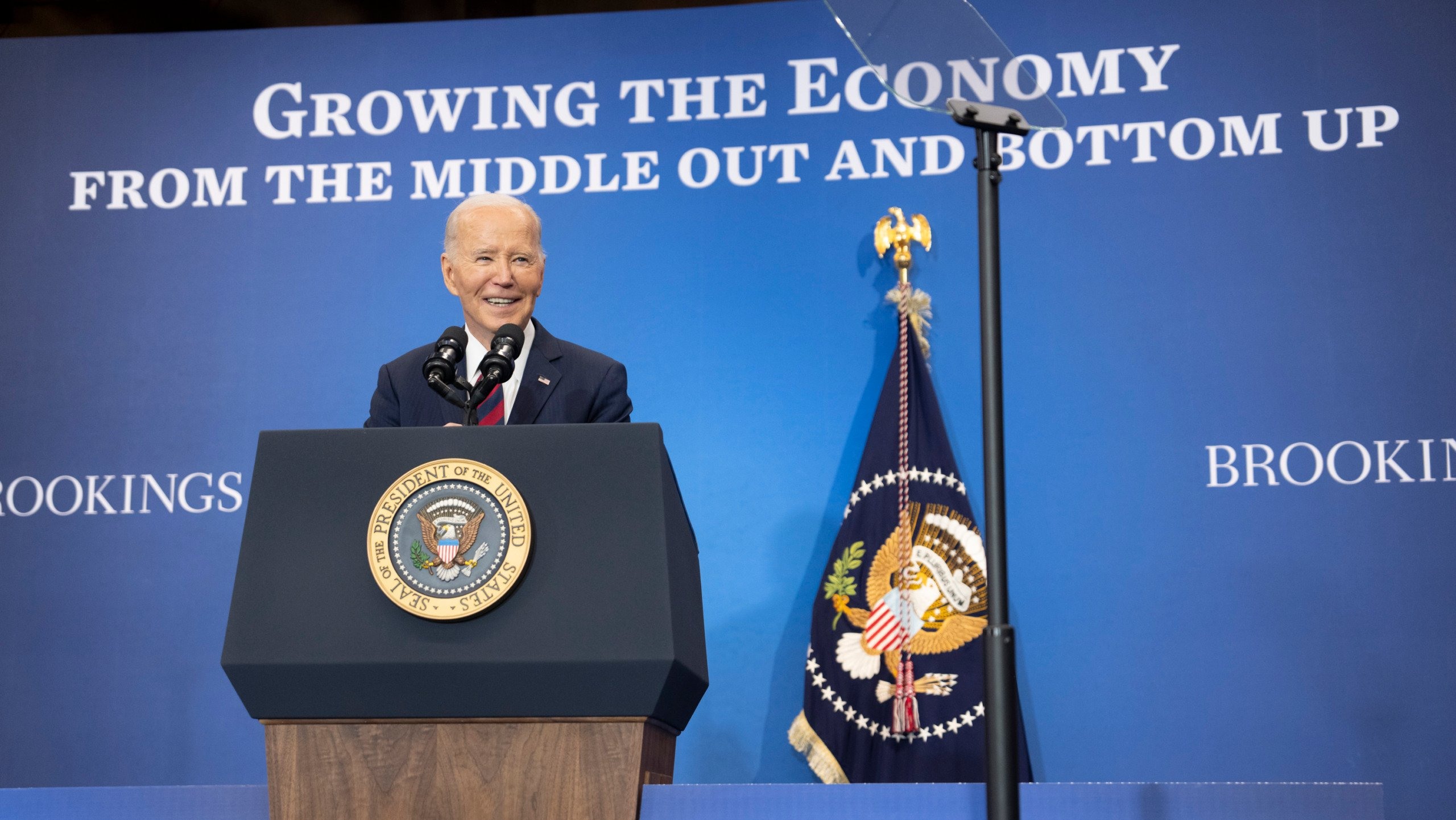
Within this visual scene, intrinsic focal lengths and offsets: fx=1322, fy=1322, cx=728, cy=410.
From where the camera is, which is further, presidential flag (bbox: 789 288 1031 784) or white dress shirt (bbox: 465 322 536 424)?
presidential flag (bbox: 789 288 1031 784)

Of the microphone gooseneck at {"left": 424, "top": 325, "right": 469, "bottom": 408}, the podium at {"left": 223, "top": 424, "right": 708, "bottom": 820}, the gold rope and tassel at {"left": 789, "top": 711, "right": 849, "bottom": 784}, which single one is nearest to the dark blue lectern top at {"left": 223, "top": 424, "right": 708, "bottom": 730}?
the podium at {"left": 223, "top": 424, "right": 708, "bottom": 820}

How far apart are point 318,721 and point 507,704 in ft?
0.70

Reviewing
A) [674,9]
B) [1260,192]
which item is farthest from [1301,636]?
[674,9]

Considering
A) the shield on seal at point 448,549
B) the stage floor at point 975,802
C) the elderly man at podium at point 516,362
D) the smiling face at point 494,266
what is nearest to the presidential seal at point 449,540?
the shield on seal at point 448,549

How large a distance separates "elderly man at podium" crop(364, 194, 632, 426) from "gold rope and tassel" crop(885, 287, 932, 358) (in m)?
1.52

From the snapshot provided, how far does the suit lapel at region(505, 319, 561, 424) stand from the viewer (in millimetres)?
2018

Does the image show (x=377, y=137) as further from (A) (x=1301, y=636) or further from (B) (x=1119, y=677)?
(A) (x=1301, y=636)

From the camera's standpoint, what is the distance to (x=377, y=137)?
13.3ft

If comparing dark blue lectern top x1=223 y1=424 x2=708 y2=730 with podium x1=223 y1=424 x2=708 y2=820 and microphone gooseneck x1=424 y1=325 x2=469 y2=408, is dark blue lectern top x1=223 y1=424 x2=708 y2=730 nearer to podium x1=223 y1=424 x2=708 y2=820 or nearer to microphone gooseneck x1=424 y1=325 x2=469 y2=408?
podium x1=223 y1=424 x2=708 y2=820

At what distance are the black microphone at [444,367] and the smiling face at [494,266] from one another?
0.62 meters

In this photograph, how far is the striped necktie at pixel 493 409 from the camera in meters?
1.97

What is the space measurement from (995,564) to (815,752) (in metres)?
2.35

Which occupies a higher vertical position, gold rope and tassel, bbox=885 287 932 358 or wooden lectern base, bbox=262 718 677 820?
gold rope and tassel, bbox=885 287 932 358

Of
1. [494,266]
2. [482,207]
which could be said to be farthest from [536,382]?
[482,207]
